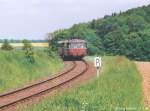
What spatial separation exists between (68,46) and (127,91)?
47.3m

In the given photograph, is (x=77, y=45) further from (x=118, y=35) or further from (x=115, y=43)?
(x=118, y=35)

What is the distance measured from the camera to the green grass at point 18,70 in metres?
35.4

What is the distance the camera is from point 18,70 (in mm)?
39875

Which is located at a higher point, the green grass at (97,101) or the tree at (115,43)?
the green grass at (97,101)

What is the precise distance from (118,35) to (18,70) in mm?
62317

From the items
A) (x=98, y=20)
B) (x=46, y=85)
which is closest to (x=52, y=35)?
(x=98, y=20)

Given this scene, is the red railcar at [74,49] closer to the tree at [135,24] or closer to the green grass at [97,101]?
the tree at [135,24]

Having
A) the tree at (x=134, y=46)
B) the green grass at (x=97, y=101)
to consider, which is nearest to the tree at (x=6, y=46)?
the tree at (x=134, y=46)

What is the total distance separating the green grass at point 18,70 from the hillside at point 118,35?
1406 inches

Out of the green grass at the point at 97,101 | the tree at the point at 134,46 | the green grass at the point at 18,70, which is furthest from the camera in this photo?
the tree at the point at 134,46

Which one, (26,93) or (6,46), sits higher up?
(6,46)

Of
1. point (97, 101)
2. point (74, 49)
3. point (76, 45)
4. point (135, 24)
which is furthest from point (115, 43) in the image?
point (97, 101)

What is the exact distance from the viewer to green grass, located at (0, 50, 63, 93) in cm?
3539

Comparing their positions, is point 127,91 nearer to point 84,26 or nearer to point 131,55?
point 131,55
